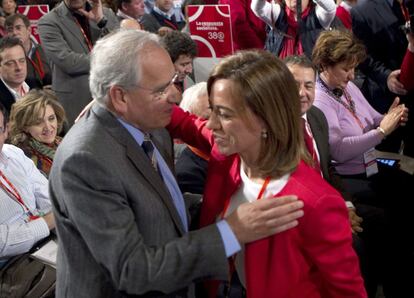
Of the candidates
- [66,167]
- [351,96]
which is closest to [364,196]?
[351,96]

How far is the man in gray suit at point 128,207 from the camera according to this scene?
4.47ft

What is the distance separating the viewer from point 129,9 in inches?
207

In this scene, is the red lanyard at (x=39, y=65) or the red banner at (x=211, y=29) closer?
the red banner at (x=211, y=29)

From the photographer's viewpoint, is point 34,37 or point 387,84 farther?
point 34,37

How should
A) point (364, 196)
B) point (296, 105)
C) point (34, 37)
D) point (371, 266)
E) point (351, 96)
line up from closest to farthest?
point (296, 105), point (371, 266), point (364, 196), point (351, 96), point (34, 37)

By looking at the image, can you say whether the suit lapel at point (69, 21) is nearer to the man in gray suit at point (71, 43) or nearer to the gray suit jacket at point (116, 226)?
the man in gray suit at point (71, 43)

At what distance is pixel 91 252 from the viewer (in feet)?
4.64

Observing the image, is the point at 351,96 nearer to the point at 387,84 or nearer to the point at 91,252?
the point at 387,84

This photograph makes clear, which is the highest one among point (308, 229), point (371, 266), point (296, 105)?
point (296, 105)

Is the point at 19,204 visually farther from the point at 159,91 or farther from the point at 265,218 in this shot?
the point at 265,218

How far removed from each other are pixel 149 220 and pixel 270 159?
0.38 m

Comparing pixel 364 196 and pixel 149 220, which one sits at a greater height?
pixel 149 220

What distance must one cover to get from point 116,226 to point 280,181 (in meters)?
0.48

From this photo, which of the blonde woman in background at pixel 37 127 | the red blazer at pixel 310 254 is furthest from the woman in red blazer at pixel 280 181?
the blonde woman in background at pixel 37 127
